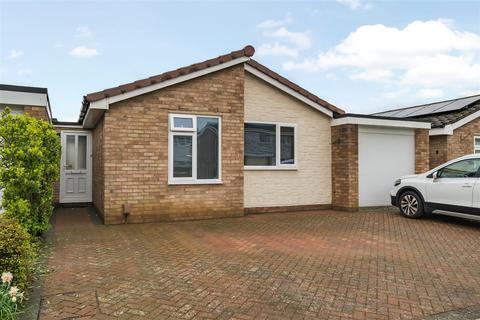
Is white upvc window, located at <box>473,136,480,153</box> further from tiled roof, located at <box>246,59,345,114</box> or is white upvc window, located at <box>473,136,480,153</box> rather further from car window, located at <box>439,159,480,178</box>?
tiled roof, located at <box>246,59,345,114</box>

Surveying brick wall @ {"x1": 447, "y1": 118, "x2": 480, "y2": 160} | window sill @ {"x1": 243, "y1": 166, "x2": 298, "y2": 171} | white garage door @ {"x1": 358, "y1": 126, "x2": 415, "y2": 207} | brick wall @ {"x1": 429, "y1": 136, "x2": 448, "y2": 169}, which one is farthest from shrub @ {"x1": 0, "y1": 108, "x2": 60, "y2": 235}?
brick wall @ {"x1": 447, "y1": 118, "x2": 480, "y2": 160}

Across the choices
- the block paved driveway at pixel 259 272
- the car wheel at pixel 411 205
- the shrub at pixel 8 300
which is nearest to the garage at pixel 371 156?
the car wheel at pixel 411 205

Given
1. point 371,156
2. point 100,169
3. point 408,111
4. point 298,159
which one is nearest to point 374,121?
point 371,156

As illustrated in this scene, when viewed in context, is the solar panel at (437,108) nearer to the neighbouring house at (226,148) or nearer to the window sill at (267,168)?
the neighbouring house at (226,148)

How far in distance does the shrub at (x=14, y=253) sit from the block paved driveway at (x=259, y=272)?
33 cm

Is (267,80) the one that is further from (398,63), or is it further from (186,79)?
(398,63)

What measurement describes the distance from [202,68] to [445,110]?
11210 mm

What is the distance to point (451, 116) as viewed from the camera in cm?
1400

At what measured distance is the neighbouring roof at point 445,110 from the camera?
13617 mm

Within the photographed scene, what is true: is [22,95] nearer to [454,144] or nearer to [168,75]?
[168,75]

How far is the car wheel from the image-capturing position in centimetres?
953

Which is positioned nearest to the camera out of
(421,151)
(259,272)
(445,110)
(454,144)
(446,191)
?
(259,272)

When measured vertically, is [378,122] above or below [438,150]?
above

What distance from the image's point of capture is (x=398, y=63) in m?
16.2
